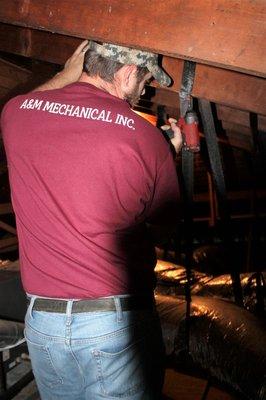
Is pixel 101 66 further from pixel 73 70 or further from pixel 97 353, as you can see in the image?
pixel 97 353

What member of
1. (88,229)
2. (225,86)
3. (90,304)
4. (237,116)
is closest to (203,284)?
(237,116)

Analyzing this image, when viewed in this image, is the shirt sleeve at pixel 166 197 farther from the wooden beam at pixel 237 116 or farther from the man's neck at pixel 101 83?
the wooden beam at pixel 237 116

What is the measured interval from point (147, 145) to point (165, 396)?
2524 mm

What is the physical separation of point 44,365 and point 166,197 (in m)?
0.94

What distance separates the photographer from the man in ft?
4.91

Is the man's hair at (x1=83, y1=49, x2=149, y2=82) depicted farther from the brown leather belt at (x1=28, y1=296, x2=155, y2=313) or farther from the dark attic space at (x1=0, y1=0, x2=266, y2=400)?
the brown leather belt at (x1=28, y1=296, x2=155, y2=313)

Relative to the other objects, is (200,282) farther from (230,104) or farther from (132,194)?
(132,194)

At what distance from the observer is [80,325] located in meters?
1.55

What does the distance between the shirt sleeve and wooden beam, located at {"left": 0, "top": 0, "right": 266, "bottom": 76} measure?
1.50 ft

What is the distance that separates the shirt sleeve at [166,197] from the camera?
1.62 metres

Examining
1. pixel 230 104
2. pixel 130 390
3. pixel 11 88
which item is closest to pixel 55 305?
pixel 130 390

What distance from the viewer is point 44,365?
1.69 meters

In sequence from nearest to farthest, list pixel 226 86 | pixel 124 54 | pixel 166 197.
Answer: pixel 166 197
pixel 124 54
pixel 226 86

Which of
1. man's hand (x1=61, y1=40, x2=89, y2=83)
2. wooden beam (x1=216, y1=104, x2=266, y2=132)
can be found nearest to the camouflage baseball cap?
man's hand (x1=61, y1=40, x2=89, y2=83)
